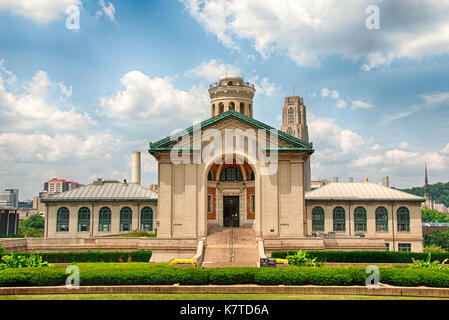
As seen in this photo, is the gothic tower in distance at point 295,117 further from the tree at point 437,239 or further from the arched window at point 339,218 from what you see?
the arched window at point 339,218

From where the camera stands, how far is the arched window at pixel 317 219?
176 feet

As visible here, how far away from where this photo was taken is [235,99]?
5806 centimetres

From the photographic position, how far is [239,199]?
43688mm

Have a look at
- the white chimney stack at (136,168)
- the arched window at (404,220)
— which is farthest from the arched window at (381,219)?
the white chimney stack at (136,168)

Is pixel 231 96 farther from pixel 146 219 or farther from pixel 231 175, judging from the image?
pixel 146 219

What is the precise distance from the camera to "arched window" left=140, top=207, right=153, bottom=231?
52.9 meters

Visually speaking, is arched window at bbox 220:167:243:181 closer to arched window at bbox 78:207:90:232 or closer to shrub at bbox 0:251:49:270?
arched window at bbox 78:207:90:232

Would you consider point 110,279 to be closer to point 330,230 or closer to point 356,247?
point 356,247

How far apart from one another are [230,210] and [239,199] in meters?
1.46

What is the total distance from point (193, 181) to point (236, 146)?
4.80m

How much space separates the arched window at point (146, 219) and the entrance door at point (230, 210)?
13205 mm
